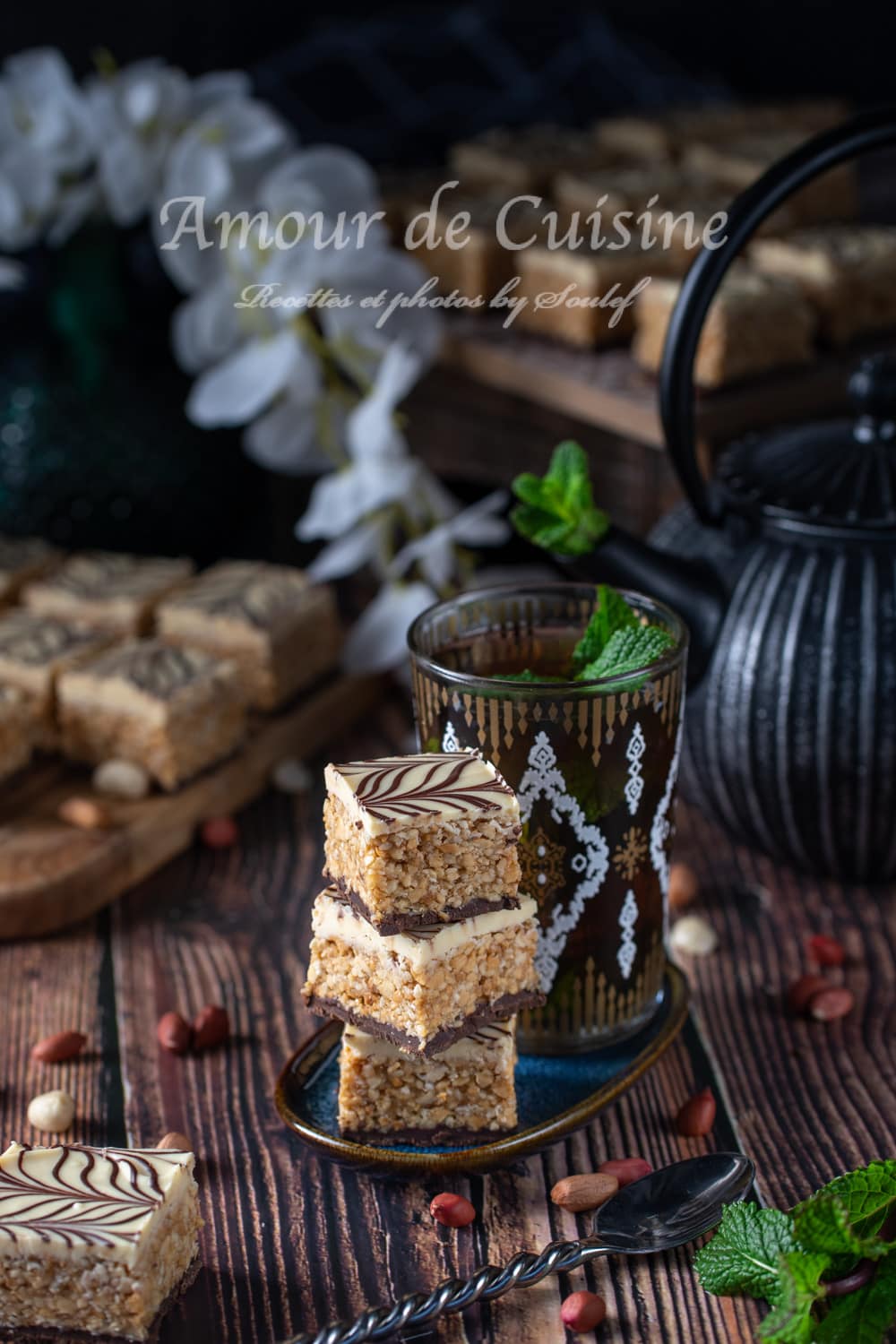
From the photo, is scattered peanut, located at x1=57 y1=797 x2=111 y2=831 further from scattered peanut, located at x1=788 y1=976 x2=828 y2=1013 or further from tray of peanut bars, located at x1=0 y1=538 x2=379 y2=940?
scattered peanut, located at x1=788 y1=976 x2=828 y2=1013

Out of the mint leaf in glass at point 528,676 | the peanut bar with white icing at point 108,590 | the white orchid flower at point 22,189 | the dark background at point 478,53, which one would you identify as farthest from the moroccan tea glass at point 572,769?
the dark background at point 478,53

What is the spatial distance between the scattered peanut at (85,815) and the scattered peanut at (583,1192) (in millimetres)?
573

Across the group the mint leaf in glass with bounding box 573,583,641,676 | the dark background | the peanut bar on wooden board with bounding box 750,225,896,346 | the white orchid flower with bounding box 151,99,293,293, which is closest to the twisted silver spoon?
the mint leaf in glass with bounding box 573,583,641,676

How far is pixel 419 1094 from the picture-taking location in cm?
88

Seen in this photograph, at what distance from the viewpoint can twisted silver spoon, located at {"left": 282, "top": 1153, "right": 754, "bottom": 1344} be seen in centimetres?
78

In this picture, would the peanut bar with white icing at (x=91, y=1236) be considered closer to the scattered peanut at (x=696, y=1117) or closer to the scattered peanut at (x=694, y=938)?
the scattered peanut at (x=696, y=1117)

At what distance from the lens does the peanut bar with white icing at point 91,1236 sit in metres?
0.76

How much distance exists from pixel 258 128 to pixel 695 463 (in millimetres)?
703

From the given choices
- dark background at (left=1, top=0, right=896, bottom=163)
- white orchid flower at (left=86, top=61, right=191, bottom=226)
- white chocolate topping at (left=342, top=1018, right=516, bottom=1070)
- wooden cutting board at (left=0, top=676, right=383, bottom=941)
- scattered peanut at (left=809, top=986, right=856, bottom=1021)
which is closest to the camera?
white chocolate topping at (left=342, top=1018, right=516, bottom=1070)

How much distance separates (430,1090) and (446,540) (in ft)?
2.26

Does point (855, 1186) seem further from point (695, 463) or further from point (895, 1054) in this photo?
point (695, 463)

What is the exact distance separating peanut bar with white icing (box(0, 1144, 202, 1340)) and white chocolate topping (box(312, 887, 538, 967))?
0.48 ft

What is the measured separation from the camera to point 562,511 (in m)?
1.09

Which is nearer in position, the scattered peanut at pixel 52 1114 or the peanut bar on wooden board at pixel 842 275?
the scattered peanut at pixel 52 1114
